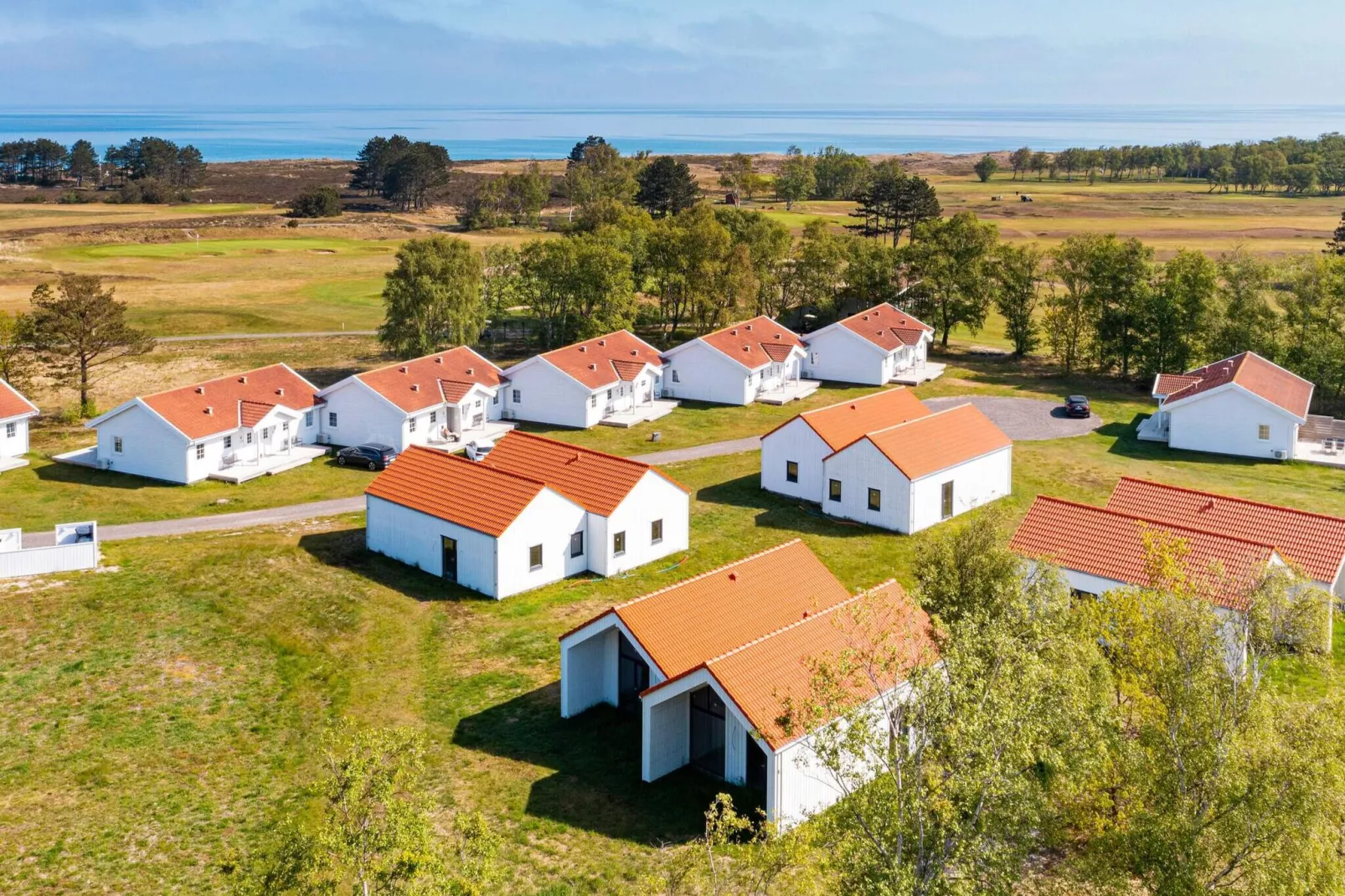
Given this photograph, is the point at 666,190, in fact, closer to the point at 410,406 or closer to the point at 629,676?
the point at 410,406

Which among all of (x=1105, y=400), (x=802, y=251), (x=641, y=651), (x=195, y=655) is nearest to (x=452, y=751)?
(x=641, y=651)

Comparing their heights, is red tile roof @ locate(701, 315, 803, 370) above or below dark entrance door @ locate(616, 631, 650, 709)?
above

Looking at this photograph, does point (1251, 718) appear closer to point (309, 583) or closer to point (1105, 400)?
point (309, 583)

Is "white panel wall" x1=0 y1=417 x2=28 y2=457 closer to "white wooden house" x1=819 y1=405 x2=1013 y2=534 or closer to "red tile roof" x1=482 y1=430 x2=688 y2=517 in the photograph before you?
"red tile roof" x1=482 y1=430 x2=688 y2=517

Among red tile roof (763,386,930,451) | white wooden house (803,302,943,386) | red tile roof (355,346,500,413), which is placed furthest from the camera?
white wooden house (803,302,943,386)

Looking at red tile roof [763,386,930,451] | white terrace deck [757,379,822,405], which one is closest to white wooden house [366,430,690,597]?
red tile roof [763,386,930,451]

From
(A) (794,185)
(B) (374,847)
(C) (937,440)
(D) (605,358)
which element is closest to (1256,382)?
(C) (937,440)

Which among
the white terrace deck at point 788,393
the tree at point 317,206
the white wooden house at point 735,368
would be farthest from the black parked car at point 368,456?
the tree at point 317,206
